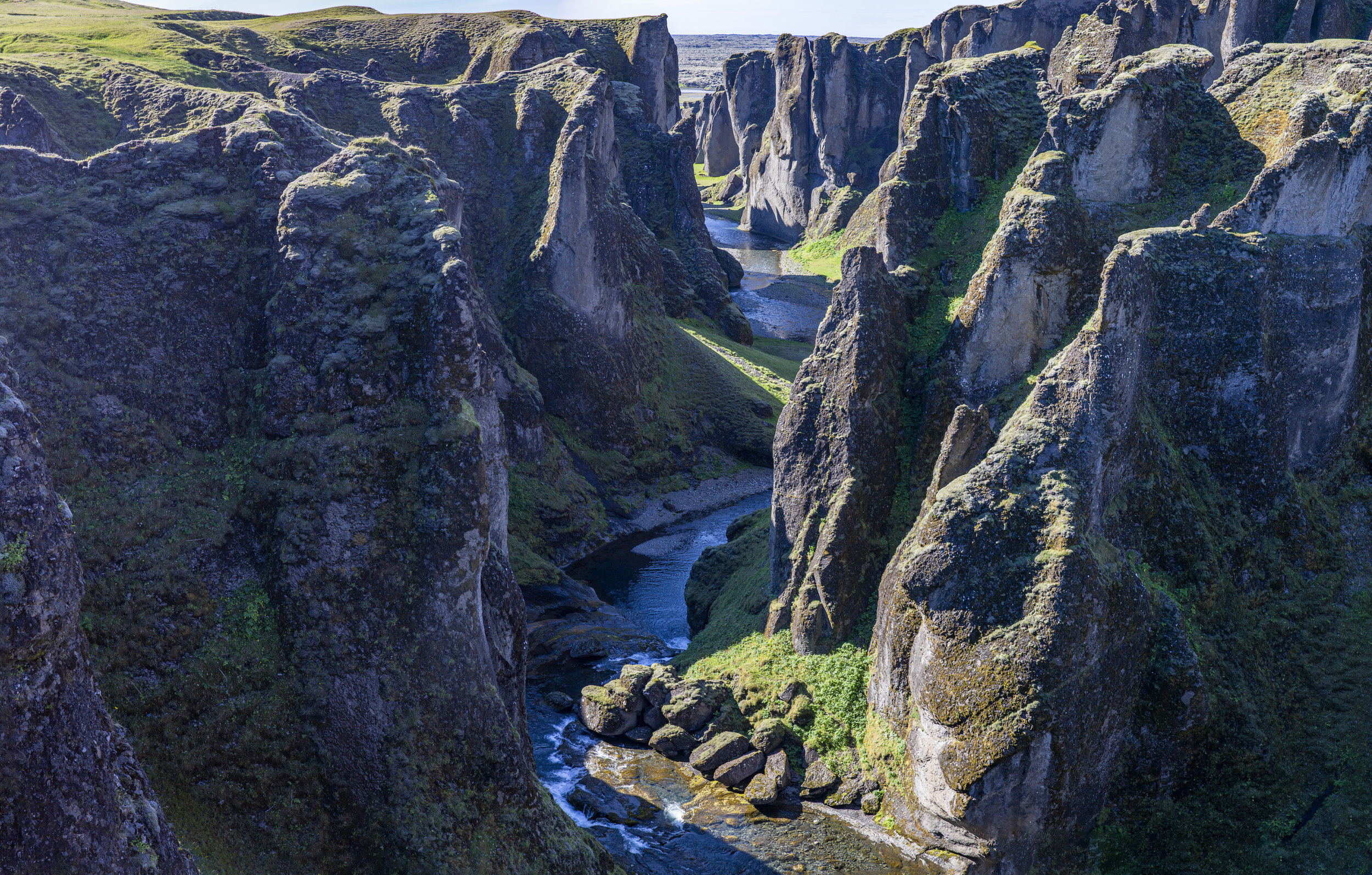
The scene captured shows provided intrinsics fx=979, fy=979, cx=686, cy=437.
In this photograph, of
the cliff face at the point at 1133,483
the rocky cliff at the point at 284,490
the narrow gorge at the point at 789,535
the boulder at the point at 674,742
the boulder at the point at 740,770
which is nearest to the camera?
the rocky cliff at the point at 284,490

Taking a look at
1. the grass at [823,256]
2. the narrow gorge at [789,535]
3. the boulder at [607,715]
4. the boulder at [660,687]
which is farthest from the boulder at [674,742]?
the grass at [823,256]

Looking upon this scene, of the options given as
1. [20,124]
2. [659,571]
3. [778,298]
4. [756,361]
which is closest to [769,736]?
[659,571]

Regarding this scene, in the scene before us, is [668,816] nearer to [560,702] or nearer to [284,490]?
[560,702]

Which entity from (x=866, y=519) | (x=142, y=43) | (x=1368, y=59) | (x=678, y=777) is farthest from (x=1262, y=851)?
(x=142, y=43)

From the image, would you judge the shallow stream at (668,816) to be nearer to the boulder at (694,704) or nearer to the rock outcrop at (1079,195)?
the boulder at (694,704)

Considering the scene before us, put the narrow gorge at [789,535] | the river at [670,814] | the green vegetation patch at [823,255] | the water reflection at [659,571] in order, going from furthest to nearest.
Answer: the green vegetation patch at [823,255] < the water reflection at [659,571] < the river at [670,814] < the narrow gorge at [789,535]

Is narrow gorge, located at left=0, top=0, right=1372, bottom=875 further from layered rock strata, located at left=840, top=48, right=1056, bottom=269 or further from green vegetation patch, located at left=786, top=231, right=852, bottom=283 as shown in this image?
green vegetation patch, located at left=786, top=231, right=852, bottom=283
